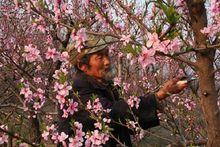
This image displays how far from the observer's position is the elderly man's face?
2836mm

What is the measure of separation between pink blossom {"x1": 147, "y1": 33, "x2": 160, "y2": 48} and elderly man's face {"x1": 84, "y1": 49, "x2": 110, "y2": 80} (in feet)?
3.37

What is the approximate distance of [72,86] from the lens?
114 inches

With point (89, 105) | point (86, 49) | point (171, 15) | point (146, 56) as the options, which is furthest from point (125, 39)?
point (89, 105)

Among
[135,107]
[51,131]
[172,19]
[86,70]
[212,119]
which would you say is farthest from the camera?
[51,131]

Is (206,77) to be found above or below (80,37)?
below

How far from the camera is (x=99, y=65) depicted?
2.84m

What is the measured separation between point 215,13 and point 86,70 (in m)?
1.07

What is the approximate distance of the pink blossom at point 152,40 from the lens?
180cm

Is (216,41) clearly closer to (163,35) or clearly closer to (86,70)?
(163,35)

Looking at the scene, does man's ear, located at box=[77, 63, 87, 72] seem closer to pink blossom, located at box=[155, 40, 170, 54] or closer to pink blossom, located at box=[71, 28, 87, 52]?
pink blossom, located at box=[71, 28, 87, 52]

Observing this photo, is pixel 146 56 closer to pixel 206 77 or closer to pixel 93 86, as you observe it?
pixel 206 77

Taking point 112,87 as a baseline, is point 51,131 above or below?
below

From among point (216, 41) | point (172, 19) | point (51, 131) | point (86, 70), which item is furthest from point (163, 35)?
point (51, 131)

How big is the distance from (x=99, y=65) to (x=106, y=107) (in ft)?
1.05
